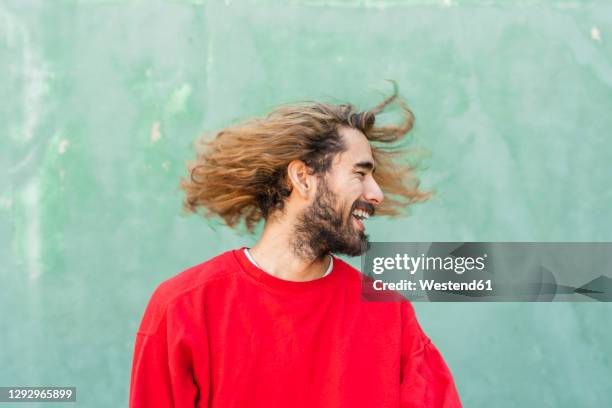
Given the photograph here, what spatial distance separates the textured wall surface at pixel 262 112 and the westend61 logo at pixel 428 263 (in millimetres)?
111

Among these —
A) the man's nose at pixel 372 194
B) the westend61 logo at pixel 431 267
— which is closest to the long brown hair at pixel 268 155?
the man's nose at pixel 372 194

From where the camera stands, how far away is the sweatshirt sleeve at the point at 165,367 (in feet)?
8.03

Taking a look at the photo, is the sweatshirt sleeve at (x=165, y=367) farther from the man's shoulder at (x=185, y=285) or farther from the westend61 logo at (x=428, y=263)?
the westend61 logo at (x=428, y=263)

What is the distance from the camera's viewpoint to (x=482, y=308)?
11.9 ft

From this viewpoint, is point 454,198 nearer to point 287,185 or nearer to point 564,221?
point 564,221

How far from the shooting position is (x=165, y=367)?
248 cm

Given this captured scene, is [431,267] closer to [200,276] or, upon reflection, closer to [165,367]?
[200,276]

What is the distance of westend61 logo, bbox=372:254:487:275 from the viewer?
341cm

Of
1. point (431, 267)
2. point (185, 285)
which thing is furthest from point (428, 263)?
point (185, 285)

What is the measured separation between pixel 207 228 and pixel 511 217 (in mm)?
1211

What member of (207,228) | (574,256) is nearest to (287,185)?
(207,228)

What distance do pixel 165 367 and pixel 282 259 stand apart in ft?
1.48

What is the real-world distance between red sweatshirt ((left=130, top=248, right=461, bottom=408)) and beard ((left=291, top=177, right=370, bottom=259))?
0.32 ft

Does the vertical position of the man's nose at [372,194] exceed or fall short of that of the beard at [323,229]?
it exceeds it
